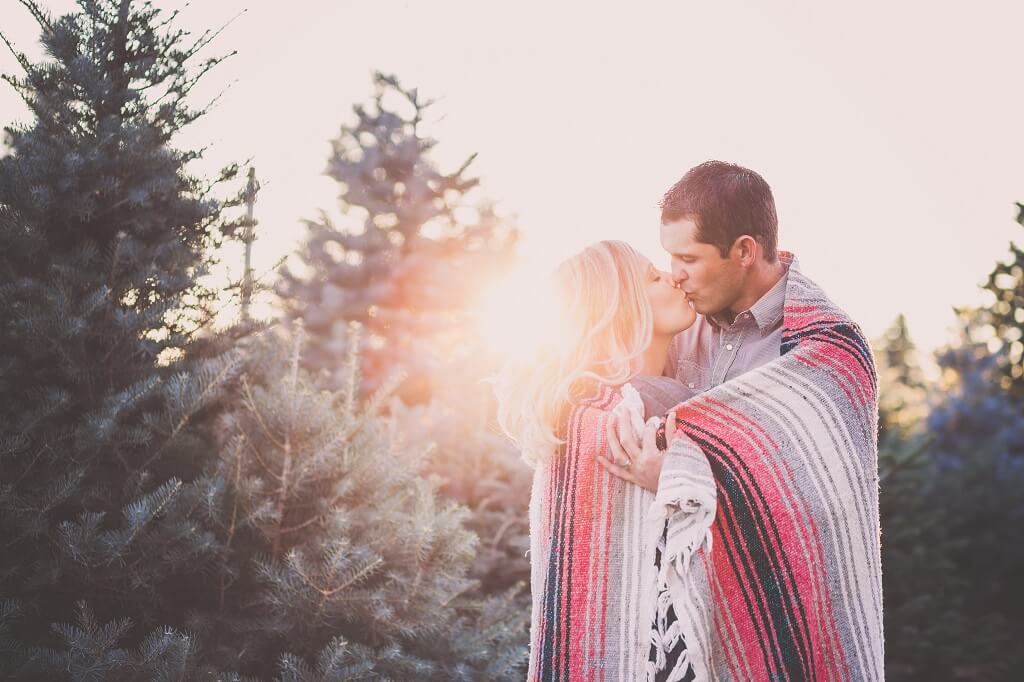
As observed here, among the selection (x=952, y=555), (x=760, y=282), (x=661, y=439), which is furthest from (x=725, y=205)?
(x=952, y=555)

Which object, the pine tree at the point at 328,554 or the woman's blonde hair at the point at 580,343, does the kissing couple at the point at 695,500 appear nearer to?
the woman's blonde hair at the point at 580,343

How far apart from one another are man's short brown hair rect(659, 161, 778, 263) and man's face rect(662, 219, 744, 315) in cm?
3

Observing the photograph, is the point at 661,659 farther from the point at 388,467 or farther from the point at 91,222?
the point at 91,222

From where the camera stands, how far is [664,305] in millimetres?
2855

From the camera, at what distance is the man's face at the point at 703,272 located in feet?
9.78

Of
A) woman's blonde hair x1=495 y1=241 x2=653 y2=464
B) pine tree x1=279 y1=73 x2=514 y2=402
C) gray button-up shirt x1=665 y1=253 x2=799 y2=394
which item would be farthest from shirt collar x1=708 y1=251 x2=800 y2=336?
pine tree x1=279 y1=73 x2=514 y2=402

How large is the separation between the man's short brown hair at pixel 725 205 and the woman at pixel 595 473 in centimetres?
28

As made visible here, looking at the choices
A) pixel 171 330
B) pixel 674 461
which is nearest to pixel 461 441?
pixel 171 330

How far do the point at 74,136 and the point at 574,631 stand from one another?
2.80 metres

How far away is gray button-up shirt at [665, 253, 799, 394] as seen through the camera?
2.92 metres

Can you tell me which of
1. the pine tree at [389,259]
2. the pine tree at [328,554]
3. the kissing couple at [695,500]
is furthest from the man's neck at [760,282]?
the pine tree at [389,259]

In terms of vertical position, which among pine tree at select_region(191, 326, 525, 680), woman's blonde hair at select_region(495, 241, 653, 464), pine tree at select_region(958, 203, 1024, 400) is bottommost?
pine tree at select_region(191, 326, 525, 680)

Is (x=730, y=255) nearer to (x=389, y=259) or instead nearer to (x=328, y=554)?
(x=328, y=554)

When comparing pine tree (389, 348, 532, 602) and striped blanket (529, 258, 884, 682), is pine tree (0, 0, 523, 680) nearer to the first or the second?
striped blanket (529, 258, 884, 682)
